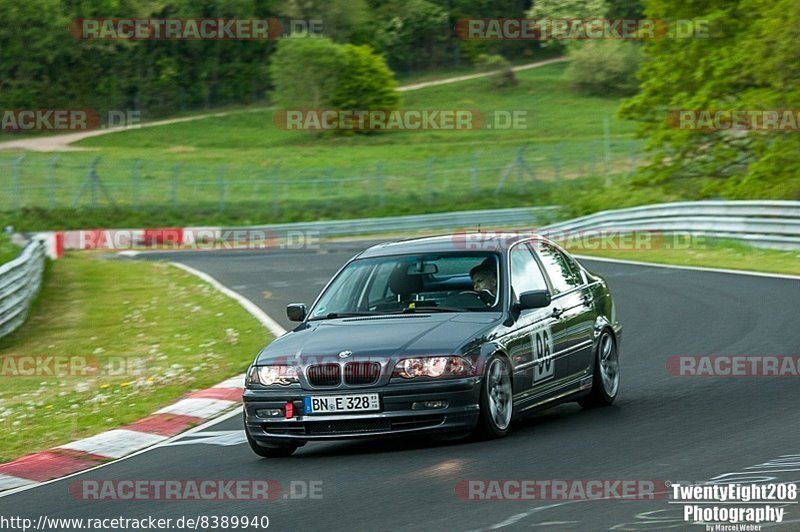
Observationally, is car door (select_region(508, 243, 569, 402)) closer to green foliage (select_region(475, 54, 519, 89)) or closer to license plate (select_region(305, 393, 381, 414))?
license plate (select_region(305, 393, 381, 414))

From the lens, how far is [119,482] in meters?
8.70

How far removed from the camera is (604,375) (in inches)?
423

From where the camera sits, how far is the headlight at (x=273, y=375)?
9.00 metres

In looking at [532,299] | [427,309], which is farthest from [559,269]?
[427,309]

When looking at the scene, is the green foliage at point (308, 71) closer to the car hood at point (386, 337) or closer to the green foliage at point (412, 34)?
the green foliage at point (412, 34)

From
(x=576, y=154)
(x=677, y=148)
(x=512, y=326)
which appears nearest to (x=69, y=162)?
(x=576, y=154)

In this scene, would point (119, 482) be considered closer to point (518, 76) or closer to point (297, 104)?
point (297, 104)

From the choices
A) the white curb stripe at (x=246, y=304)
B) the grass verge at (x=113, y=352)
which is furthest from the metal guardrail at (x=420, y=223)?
the grass verge at (x=113, y=352)

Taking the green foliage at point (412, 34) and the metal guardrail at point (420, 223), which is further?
the green foliage at point (412, 34)

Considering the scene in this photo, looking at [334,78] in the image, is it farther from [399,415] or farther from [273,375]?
[399,415]

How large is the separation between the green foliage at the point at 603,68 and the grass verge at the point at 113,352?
223ft

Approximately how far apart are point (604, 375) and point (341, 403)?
271 cm

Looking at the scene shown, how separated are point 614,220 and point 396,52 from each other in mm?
69204

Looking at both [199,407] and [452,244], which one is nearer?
[452,244]
